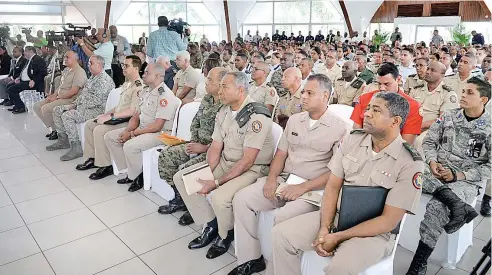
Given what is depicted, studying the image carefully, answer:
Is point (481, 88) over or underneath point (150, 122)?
over

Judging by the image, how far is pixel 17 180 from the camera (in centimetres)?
360

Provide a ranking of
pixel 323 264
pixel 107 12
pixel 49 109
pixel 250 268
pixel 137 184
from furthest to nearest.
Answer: pixel 107 12 < pixel 49 109 < pixel 137 184 < pixel 250 268 < pixel 323 264

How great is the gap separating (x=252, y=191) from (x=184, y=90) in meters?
2.47

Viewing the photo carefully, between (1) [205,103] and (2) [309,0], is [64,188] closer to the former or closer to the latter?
(1) [205,103]

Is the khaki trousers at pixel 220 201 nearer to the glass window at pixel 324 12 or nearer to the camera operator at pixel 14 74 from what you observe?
the camera operator at pixel 14 74

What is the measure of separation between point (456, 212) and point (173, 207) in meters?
1.90

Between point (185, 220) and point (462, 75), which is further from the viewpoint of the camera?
point (462, 75)

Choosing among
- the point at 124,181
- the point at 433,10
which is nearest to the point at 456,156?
the point at 124,181

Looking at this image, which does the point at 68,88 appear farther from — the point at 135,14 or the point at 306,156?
the point at 135,14

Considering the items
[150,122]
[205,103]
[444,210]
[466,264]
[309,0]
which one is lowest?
[466,264]

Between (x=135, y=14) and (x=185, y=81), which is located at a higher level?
(x=135, y=14)

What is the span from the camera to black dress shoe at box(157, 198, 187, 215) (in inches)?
114

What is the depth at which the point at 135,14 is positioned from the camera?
18.4 meters

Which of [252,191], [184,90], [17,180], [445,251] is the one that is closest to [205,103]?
[252,191]
